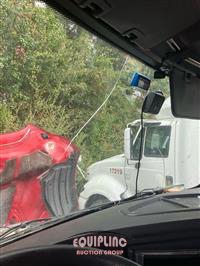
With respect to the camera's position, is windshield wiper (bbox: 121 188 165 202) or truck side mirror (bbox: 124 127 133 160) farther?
truck side mirror (bbox: 124 127 133 160)

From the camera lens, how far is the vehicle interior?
1310mm

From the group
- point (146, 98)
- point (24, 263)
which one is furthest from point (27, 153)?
point (24, 263)

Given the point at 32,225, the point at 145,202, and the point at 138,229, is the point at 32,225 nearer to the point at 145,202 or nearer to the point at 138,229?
the point at 138,229

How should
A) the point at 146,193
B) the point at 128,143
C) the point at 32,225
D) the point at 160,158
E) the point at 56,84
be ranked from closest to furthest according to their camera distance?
the point at 32,225 → the point at 146,193 → the point at 128,143 → the point at 160,158 → the point at 56,84

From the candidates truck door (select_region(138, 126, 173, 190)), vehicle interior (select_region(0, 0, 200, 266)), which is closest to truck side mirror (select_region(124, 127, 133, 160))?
truck door (select_region(138, 126, 173, 190))

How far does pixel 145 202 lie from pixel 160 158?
246cm

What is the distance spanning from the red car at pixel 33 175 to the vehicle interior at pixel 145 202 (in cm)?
125

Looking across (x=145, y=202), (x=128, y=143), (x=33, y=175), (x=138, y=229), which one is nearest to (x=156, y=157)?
(x=128, y=143)

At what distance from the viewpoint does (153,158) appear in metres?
4.60

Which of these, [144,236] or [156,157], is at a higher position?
[156,157]

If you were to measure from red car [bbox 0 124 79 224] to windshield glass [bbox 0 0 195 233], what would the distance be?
1cm

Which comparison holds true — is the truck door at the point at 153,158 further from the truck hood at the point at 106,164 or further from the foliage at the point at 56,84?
the foliage at the point at 56,84

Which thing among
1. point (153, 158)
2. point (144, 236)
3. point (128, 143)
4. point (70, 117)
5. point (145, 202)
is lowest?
point (144, 236)

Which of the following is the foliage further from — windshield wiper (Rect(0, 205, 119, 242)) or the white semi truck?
windshield wiper (Rect(0, 205, 119, 242))
